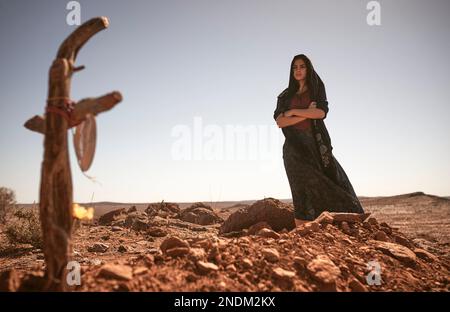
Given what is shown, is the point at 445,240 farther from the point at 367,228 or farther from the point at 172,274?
the point at 172,274

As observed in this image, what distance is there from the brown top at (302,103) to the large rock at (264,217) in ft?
9.78

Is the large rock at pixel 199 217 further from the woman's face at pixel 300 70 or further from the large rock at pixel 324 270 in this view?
the large rock at pixel 324 270

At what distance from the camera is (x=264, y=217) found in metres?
7.21

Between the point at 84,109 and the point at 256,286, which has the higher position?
the point at 84,109

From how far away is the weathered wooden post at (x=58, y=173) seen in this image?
7.11 feet

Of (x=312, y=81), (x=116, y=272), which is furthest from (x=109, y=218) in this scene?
(x=116, y=272)

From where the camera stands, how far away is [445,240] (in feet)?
25.6

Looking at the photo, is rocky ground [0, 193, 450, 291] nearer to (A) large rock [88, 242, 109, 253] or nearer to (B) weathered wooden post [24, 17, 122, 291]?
(B) weathered wooden post [24, 17, 122, 291]

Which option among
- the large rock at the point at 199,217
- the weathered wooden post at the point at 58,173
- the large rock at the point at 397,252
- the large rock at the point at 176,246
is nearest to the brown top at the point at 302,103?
the large rock at the point at 397,252

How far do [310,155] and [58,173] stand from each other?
380 centimetres

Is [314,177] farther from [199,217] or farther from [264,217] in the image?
[199,217]

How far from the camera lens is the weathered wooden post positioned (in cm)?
217

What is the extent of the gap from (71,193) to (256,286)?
170cm
